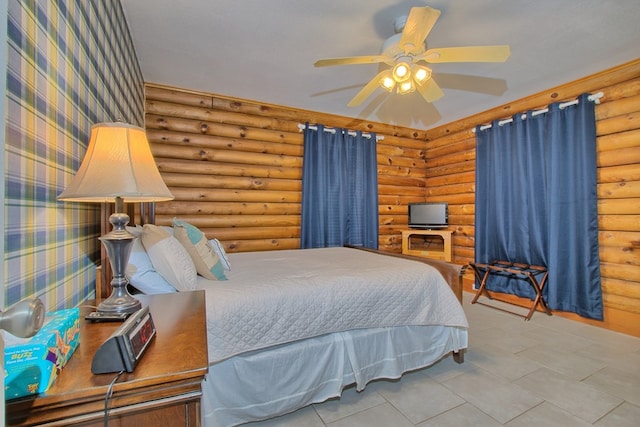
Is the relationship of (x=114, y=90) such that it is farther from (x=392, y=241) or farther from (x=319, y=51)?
(x=392, y=241)

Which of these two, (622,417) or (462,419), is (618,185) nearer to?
(622,417)

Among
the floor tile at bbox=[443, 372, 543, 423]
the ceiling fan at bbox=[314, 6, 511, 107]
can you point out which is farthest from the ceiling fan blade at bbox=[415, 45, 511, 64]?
the floor tile at bbox=[443, 372, 543, 423]

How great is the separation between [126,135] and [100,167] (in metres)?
0.14

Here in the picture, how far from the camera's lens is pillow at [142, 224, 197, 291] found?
5.09ft

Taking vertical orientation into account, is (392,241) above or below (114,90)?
below

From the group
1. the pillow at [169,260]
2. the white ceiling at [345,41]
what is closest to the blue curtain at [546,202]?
the white ceiling at [345,41]

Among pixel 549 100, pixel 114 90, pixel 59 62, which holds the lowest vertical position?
pixel 59 62

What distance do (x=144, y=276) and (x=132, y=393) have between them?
1.04 m

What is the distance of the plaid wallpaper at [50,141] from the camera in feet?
2.67

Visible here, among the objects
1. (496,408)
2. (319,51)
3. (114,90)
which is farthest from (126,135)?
(496,408)

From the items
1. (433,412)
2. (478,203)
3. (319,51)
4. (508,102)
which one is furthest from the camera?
(478,203)

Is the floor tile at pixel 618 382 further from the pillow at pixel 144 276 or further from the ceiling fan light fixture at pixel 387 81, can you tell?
the pillow at pixel 144 276

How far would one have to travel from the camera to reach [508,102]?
12.3ft

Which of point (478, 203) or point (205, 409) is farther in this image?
point (478, 203)
